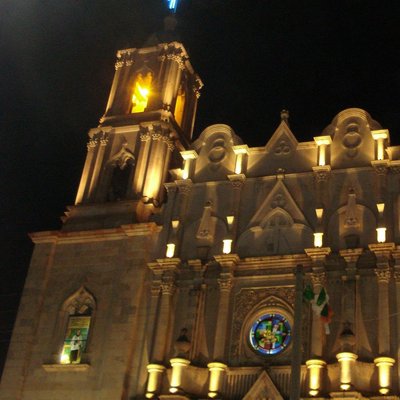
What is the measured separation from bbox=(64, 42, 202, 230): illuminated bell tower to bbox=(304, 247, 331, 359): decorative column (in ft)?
27.2

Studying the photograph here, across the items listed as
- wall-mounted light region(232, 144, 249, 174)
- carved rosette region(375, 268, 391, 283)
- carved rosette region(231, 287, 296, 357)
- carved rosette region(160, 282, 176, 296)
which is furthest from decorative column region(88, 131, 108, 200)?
carved rosette region(375, 268, 391, 283)

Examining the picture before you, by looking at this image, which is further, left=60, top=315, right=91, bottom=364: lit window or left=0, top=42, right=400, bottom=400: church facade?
left=60, top=315, right=91, bottom=364: lit window

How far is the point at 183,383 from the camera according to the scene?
93.5 feet

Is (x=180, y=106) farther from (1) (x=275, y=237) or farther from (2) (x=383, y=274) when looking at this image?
(2) (x=383, y=274)

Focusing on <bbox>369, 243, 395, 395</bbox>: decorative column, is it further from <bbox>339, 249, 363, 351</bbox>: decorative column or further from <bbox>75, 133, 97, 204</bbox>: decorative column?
<bbox>75, 133, 97, 204</bbox>: decorative column

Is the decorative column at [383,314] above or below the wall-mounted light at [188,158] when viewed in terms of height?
below

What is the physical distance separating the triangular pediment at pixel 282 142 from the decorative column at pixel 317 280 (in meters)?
5.91

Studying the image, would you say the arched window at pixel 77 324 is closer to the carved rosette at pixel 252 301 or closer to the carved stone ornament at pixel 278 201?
the carved rosette at pixel 252 301

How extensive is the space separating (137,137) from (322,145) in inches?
361

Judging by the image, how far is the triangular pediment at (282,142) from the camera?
110 ft

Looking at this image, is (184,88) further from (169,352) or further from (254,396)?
(254,396)

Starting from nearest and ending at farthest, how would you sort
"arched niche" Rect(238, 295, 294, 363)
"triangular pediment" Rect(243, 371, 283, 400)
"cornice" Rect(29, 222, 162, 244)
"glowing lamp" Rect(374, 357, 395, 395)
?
1. "glowing lamp" Rect(374, 357, 395, 395)
2. "triangular pediment" Rect(243, 371, 283, 400)
3. "arched niche" Rect(238, 295, 294, 363)
4. "cornice" Rect(29, 222, 162, 244)

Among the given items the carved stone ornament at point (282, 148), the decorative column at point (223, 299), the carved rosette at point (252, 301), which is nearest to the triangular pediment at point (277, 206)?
the carved stone ornament at point (282, 148)

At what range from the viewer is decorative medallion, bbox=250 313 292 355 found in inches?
1128
